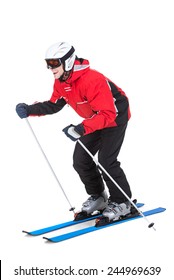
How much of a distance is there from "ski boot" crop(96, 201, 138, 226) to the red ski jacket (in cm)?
81

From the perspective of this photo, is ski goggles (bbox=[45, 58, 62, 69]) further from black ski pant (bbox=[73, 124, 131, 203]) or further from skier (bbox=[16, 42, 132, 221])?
black ski pant (bbox=[73, 124, 131, 203])

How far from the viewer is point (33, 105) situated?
5.55 m

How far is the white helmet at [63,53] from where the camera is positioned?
16.5ft

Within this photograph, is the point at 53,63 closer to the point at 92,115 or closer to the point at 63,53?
the point at 63,53

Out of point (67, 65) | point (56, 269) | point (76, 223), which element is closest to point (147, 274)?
point (56, 269)

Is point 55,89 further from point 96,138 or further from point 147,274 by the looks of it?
point 147,274

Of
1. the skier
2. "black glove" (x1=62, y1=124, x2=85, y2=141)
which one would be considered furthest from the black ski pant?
"black glove" (x1=62, y1=124, x2=85, y2=141)

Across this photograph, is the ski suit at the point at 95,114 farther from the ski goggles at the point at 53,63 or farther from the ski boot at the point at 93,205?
the ski goggles at the point at 53,63

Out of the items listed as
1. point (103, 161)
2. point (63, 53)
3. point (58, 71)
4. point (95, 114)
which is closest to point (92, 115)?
point (95, 114)

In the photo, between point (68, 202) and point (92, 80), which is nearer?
point (92, 80)

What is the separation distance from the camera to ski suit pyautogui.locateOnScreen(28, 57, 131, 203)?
16.8ft

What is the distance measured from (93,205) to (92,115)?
38.1 inches

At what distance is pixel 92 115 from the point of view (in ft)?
17.8

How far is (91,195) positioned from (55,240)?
3.01 ft
